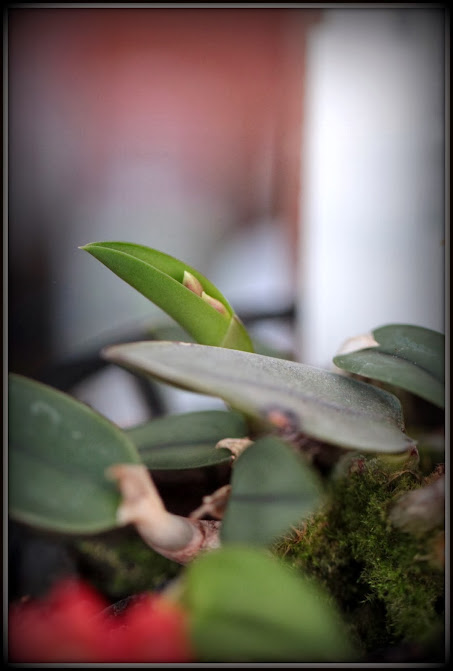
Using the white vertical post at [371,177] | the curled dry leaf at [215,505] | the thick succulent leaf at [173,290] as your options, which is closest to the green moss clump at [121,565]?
the curled dry leaf at [215,505]

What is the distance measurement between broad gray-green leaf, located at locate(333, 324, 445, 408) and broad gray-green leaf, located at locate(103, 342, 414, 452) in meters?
0.03

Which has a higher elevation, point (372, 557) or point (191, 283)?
point (191, 283)

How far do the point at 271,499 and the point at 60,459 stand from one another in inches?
4.5

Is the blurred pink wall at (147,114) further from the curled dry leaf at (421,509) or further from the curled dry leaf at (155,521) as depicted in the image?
the curled dry leaf at (421,509)

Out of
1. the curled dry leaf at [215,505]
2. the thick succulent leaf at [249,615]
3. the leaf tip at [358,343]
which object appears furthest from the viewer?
the leaf tip at [358,343]

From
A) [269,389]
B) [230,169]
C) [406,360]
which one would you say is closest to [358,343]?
[406,360]

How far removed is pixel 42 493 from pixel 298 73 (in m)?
0.55

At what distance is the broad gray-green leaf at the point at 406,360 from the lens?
0.32m

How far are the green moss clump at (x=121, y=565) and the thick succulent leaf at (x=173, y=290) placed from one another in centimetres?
16

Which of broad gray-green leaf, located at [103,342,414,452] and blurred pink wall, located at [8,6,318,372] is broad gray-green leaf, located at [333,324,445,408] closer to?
broad gray-green leaf, located at [103,342,414,452]

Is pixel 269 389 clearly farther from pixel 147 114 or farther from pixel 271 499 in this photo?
pixel 147 114

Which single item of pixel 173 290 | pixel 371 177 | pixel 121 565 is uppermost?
pixel 371 177

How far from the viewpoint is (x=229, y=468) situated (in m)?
0.37

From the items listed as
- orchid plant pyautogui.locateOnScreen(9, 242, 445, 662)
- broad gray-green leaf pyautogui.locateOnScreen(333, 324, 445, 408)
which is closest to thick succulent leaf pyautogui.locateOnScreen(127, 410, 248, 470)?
orchid plant pyautogui.locateOnScreen(9, 242, 445, 662)
